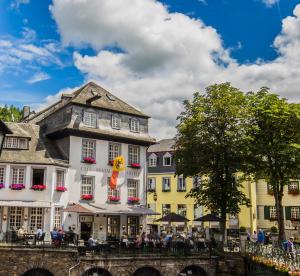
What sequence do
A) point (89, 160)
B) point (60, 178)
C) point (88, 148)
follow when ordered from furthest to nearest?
point (88, 148), point (89, 160), point (60, 178)

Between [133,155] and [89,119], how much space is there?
509 cm

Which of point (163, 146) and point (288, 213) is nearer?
point (288, 213)

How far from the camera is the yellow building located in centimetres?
5047

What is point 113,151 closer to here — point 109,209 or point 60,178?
point 109,209

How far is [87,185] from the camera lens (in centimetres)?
3428

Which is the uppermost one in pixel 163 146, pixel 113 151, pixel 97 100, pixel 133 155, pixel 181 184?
pixel 97 100

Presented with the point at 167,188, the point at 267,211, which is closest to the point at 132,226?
the point at 167,188

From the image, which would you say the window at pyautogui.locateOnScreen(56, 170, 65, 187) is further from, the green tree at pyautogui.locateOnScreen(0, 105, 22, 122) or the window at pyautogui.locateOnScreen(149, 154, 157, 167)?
the window at pyautogui.locateOnScreen(149, 154, 157, 167)

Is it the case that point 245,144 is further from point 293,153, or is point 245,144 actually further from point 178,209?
point 178,209

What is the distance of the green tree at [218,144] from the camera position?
31711 mm

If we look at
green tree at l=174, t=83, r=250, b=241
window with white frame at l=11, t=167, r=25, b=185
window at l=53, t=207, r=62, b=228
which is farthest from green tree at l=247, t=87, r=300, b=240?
window with white frame at l=11, t=167, r=25, b=185

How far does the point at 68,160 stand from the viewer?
33.4 m

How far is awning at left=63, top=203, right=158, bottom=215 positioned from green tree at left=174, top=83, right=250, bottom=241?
16.3 ft

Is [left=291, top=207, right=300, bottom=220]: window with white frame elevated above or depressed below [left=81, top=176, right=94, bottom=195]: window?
below
